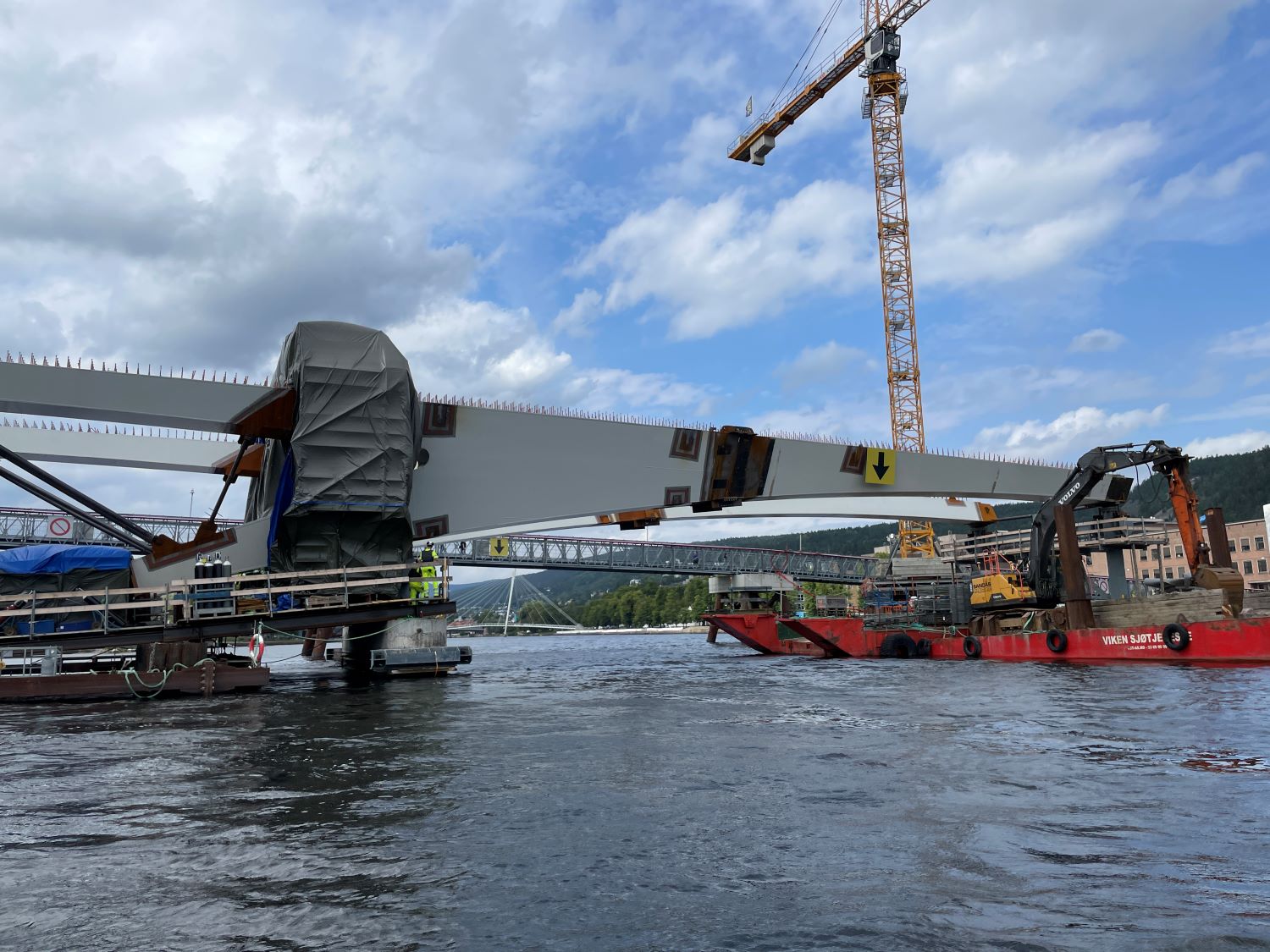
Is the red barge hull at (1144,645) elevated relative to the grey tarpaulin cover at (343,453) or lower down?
lower down

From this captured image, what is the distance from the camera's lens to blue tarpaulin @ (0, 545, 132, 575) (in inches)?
1078

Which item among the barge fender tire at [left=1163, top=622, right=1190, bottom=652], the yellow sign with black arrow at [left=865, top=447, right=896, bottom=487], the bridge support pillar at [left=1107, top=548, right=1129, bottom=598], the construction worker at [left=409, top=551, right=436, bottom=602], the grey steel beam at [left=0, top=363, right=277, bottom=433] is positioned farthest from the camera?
the bridge support pillar at [left=1107, top=548, right=1129, bottom=598]

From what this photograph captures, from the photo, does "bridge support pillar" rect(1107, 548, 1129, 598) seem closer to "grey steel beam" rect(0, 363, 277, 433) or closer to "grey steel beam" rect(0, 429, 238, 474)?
"grey steel beam" rect(0, 363, 277, 433)

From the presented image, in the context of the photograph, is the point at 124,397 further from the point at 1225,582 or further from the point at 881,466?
the point at 1225,582

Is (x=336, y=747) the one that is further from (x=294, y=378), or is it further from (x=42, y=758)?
(x=294, y=378)

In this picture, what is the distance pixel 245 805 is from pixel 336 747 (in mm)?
4700

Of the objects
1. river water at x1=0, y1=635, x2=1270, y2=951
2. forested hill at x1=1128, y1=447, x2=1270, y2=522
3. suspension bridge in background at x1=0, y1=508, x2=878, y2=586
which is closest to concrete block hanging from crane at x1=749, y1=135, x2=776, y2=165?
suspension bridge in background at x1=0, y1=508, x2=878, y2=586

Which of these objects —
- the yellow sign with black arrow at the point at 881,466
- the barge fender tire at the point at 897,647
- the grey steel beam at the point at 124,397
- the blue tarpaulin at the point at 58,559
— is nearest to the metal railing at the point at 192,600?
the blue tarpaulin at the point at 58,559

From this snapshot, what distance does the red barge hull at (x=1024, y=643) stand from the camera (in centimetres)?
2980

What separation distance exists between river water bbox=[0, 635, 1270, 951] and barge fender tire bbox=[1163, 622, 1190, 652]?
14.8m

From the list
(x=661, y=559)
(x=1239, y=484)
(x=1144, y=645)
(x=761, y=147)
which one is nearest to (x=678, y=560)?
(x=661, y=559)

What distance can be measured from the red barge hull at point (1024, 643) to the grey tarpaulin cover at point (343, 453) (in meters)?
25.0

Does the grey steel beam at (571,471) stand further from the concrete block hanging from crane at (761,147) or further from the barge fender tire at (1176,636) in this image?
the concrete block hanging from crane at (761,147)

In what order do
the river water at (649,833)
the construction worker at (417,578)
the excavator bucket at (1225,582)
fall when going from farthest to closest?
the excavator bucket at (1225,582) < the construction worker at (417,578) < the river water at (649,833)
